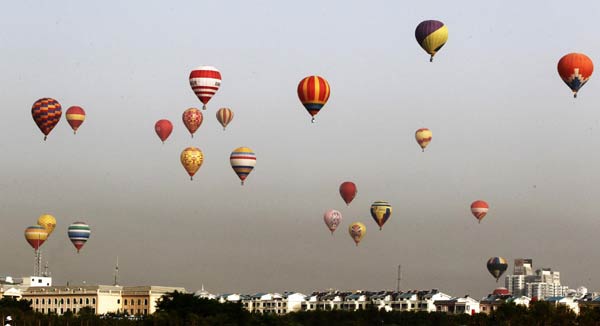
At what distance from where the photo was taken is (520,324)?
112062mm

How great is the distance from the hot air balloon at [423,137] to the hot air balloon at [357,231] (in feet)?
62.6

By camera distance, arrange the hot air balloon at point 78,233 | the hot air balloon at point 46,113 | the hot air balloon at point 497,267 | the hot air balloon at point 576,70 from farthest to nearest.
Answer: the hot air balloon at point 497,267
the hot air balloon at point 78,233
the hot air balloon at point 46,113
the hot air balloon at point 576,70

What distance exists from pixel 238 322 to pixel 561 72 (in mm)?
Answer: 42529

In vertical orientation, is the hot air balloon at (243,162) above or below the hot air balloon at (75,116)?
below

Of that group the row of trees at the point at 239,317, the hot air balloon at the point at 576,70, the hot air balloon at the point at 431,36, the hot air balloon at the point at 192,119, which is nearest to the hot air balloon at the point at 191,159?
the hot air balloon at the point at 192,119

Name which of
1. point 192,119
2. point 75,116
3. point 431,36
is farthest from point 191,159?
point 431,36

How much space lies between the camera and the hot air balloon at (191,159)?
86562mm

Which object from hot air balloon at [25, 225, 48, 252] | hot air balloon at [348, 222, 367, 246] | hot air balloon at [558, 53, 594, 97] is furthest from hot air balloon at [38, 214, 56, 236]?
hot air balloon at [558, 53, 594, 97]

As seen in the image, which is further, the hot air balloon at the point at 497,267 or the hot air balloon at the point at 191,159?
the hot air balloon at the point at 497,267

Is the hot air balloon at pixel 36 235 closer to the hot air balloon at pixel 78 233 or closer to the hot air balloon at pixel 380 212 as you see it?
the hot air balloon at pixel 78 233

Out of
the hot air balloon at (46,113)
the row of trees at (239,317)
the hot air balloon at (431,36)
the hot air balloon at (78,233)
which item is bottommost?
the row of trees at (239,317)

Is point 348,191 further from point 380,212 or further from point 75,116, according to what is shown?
point 75,116

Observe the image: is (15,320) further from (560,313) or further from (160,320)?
(560,313)

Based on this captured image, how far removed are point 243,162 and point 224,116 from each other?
22.9 ft
